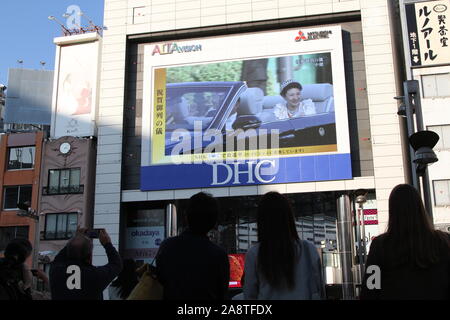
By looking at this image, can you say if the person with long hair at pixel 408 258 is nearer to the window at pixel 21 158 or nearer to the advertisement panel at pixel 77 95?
the advertisement panel at pixel 77 95

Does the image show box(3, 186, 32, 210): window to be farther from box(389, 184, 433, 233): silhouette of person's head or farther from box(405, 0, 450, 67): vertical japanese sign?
box(389, 184, 433, 233): silhouette of person's head

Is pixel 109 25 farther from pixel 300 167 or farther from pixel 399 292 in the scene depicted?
pixel 399 292

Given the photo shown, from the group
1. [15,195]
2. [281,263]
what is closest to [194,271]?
[281,263]

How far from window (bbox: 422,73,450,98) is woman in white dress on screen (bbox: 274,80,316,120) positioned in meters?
6.04

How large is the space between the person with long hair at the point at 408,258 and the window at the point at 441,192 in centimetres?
2414

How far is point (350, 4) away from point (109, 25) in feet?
48.6

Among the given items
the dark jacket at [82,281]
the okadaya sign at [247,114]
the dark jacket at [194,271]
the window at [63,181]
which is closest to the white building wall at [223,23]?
the okadaya sign at [247,114]

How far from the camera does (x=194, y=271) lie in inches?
146

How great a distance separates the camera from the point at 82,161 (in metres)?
32.0

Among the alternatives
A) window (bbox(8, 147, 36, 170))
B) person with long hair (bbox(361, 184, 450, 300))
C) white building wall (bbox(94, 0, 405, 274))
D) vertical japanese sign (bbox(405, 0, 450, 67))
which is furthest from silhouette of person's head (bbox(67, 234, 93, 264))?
window (bbox(8, 147, 36, 170))

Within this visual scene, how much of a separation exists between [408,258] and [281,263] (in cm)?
83

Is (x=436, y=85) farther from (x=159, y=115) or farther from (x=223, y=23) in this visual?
(x=159, y=115)
